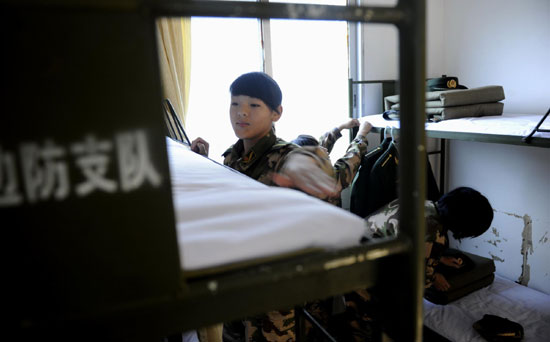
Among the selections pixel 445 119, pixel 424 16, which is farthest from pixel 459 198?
pixel 424 16

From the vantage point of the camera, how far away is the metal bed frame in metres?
0.29

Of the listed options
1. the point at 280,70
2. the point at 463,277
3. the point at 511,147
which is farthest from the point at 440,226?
the point at 280,70

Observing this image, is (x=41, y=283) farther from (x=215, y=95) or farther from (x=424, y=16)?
Answer: (x=215, y=95)

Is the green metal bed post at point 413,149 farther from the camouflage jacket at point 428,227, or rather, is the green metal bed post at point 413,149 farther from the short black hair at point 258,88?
the camouflage jacket at point 428,227

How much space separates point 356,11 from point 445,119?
1.98 meters

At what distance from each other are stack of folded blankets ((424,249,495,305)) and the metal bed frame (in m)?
1.98

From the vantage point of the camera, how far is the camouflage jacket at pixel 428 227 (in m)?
1.56

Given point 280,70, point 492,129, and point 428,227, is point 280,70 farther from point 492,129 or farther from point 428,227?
point 428,227

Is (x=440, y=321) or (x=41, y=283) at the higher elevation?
(x=41, y=283)

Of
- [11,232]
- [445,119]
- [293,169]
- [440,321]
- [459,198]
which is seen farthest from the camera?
[445,119]

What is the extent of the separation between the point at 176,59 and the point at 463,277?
222cm

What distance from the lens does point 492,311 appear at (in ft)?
6.81

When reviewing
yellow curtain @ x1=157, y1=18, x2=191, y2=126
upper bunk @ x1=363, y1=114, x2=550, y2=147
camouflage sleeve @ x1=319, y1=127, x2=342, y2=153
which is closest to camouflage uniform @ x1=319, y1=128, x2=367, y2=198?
camouflage sleeve @ x1=319, y1=127, x2=342, y2=153

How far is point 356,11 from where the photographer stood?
16.5 inches
